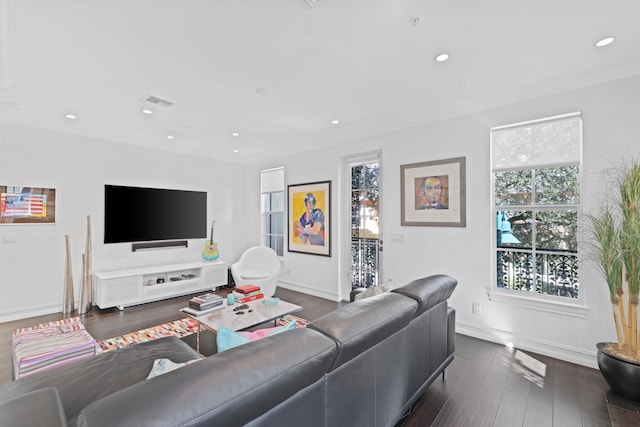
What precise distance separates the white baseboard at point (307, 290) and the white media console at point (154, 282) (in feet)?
3.61

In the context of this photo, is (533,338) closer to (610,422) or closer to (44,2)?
(610,422)

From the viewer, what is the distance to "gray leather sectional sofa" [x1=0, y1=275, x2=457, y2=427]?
803 millimetres

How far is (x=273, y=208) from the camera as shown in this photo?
582 cm

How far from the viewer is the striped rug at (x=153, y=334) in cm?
304

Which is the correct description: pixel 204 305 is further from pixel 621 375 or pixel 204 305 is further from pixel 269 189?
pixel 621 375

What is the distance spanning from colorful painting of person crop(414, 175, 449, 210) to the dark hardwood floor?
1.54m

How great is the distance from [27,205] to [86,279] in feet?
3.94

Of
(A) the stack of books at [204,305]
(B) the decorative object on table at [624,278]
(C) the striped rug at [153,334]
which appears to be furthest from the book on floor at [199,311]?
(B) the decorative object on table at [624,278]

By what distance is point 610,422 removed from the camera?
1.91m

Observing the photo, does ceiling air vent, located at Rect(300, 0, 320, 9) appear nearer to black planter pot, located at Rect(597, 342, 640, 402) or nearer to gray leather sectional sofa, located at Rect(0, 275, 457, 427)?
gray leather sectional sofa, located at Rect(0, 275, 457, 427)

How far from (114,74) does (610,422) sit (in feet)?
15.2

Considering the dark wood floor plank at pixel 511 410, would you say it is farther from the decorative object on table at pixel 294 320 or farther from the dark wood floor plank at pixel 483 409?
the decorative object on table at pixel 294 320

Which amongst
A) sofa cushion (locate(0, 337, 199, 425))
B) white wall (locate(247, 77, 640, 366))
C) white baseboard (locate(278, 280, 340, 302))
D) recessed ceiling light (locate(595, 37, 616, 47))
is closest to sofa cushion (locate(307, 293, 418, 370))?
sofa cushion (locate(0, 337, 199, 425))

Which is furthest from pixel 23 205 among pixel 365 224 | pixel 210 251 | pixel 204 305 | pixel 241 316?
pixel 365 224
